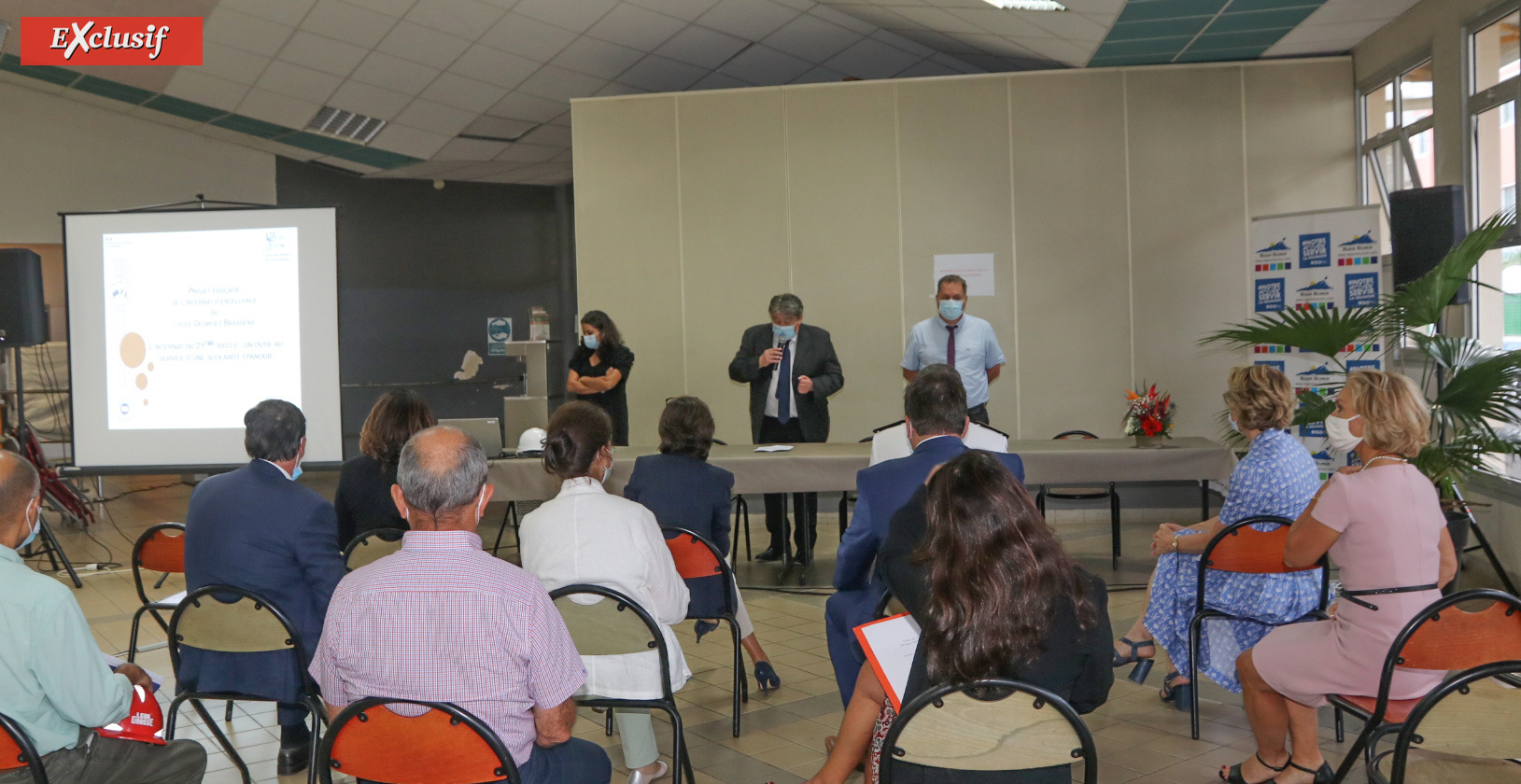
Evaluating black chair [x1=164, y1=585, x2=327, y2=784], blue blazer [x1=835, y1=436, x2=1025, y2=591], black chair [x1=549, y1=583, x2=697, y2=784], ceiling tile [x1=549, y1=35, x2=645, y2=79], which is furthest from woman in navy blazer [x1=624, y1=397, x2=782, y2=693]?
ceiling tile [x1=549, y1=35, x2=645, y2=79]

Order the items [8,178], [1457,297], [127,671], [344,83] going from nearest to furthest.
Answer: [127,671] → [1457,297] → [344,83] → [8,178]

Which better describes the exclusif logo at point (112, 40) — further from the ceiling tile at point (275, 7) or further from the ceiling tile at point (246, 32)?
the ceiling tile at point (275, 7)

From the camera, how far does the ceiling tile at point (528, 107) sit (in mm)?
9352

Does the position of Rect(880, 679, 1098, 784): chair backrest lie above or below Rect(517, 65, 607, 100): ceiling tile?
below

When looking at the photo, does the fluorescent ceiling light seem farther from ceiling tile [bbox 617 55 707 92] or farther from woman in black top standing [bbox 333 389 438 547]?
woman in black top standing [bbox 333 389 438 547]

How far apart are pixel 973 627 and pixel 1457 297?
3.98m

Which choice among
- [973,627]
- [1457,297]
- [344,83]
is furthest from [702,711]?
[344,83]

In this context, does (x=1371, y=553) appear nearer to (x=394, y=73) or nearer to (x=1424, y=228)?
(x=1424, y=228)

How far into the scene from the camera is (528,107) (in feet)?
31.8

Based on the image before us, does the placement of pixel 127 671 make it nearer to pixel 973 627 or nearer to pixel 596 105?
pixel 973 627

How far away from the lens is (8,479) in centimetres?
206

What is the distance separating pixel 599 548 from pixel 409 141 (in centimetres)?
926

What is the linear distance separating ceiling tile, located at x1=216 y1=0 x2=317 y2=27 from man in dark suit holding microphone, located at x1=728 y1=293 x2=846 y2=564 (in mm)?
4014

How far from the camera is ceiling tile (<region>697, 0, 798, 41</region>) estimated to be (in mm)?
7178
